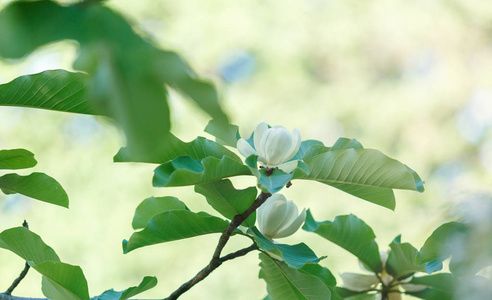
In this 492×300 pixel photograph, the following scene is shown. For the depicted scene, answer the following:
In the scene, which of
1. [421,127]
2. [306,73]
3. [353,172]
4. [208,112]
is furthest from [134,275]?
[208,112]

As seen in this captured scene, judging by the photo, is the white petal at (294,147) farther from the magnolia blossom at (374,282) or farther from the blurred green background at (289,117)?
the blurred green background at (289,117)

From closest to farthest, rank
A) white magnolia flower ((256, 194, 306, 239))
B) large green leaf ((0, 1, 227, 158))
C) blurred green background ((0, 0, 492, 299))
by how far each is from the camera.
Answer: large green leaf ((0, 1, 227, 158)) → white magnolia flower ((256, 194, 306, 239)) → blurred green background ((0, 0, 492, 299))

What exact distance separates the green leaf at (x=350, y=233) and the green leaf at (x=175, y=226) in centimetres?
17

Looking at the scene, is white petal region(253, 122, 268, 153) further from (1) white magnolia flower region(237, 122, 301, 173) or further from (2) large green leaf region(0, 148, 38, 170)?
(2) large green leaf region(0, 148, 38, 170)

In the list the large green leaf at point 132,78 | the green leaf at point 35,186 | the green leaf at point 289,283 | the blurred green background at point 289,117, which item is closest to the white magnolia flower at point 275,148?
the green leaf at point 289,283

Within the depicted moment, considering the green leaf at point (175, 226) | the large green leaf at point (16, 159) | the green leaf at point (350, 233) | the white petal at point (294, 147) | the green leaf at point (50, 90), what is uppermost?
the green leaf at point (50, 90)

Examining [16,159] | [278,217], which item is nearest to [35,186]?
[16,159]

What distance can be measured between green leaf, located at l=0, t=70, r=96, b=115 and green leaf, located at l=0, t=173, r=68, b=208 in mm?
100

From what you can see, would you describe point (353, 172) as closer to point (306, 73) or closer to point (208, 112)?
point (208, 112)

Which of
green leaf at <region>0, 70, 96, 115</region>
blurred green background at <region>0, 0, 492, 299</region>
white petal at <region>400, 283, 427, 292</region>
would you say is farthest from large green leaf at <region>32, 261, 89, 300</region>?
blurred green background at <region>0, 0, 492, 299</region>

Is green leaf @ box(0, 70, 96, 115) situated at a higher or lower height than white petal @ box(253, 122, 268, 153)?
higher

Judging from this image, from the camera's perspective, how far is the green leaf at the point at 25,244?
20.0 inches

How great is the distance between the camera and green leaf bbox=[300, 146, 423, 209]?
502 millimetres

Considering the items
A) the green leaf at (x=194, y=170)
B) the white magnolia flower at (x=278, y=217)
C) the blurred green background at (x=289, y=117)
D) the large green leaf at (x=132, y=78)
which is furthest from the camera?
the blurred green background at (x=289, y=117)
